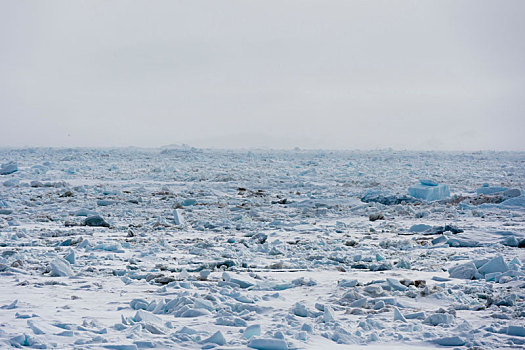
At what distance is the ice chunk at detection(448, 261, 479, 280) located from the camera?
561 centimetres

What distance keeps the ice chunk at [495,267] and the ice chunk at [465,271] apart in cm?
9

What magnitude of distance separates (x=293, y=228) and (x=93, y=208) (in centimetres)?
397

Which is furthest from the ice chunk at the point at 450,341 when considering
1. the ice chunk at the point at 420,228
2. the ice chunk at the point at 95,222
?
the ice chunk at the point at 95,222

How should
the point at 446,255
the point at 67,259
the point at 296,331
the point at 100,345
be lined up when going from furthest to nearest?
the point at 446,255 < the point at 67,259 < the point at 296,331 < the point at 100,345

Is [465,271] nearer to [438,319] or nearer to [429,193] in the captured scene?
[438,319]

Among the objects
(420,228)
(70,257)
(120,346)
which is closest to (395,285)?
(120,346)

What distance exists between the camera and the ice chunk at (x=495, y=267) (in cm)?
565

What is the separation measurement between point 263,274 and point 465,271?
1840 millimetres

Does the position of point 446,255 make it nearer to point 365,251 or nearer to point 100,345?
point 365,251

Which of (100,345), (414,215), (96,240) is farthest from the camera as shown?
(414,215)

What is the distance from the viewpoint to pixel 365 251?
705 cm

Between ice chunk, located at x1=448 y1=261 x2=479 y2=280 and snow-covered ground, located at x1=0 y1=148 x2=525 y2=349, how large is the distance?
0.02 metres

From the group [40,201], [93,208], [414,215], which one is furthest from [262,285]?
[40,201]

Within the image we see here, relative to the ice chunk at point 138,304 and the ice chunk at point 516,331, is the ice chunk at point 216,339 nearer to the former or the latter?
the ice chunk at point 138,304
